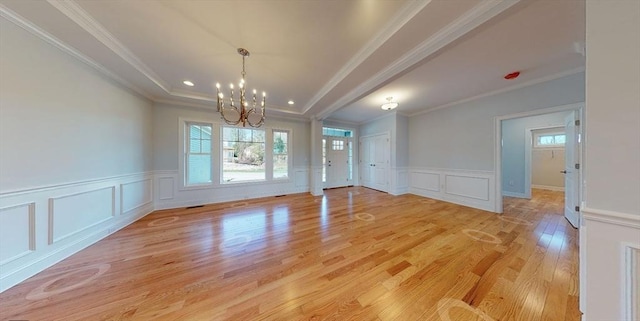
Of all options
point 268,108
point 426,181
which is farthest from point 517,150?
point 268,108

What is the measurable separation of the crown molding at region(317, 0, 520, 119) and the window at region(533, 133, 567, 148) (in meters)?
7.18

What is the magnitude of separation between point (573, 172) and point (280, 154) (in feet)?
19.3

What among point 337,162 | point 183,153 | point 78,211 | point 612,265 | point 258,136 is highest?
point 258,136

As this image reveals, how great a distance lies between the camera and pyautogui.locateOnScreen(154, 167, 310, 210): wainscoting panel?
3.98 metres

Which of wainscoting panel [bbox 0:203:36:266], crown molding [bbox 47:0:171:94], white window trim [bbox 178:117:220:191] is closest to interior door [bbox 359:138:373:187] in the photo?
white window trim [bbox 178:117:220:191]

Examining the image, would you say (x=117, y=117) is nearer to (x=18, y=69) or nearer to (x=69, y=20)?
(x=18, y=69)

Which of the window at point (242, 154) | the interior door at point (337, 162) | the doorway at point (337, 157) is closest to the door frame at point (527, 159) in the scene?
the doorway at point (337, 157)

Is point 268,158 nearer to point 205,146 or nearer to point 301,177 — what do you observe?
point 301,177

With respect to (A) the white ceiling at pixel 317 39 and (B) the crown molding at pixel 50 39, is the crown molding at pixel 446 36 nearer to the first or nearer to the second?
(A) the white ceiling at pixel 317 39

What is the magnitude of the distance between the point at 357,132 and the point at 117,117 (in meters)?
6.12

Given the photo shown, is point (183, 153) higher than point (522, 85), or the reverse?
point (522, 85)

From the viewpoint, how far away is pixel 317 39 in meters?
2.08

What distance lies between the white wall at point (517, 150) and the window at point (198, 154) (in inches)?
302

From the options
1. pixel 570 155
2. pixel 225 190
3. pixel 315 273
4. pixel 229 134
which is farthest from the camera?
pixel 229 134
